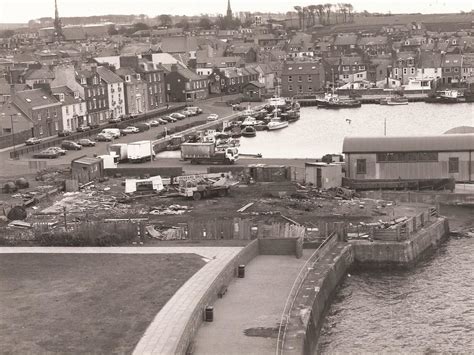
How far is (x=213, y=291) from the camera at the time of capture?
24312 millimetres

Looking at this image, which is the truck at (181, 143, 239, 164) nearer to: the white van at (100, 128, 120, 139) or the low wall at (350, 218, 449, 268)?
the white van at (100, 128, 120, 139)

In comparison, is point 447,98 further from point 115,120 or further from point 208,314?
point 208,314

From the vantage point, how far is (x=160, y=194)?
4178cm

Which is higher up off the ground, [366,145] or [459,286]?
[366,145]

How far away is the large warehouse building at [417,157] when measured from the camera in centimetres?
4244

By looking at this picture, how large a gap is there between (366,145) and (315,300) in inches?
765

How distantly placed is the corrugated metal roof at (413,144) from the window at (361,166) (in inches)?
21.8

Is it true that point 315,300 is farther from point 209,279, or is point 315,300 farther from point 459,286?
point 459,286

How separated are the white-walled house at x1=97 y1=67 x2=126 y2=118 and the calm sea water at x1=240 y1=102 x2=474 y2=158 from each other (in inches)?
595

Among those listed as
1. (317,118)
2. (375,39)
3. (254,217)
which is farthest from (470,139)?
(375,39)

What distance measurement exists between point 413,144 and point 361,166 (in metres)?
2.84

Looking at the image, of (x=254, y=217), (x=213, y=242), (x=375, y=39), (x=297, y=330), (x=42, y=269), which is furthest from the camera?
(x=375, y=39)

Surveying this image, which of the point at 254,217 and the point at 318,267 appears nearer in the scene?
the point at 318,267

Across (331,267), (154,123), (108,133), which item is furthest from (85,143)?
(331,267)
